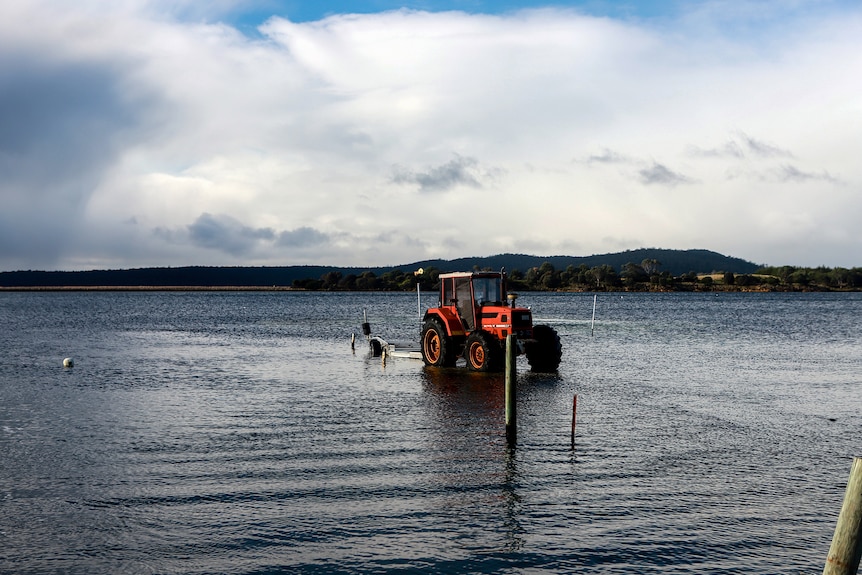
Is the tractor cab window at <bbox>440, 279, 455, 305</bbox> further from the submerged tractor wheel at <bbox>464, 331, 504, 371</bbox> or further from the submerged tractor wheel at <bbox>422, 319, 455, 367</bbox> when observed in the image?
the submerged tractor wheel at <bbox>464, 331, 504, 371</bbox>

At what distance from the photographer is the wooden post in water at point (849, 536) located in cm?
646

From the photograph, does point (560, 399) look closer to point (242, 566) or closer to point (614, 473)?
point (614, 473)

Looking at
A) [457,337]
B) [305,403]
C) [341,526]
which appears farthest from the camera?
[457,337]

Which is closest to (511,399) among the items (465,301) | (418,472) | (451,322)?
(418,472)

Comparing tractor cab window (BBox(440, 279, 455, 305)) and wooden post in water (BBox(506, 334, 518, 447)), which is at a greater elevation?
tractor cab window (BBox(440, 279, 455, 305))

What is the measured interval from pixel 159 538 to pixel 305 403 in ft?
32.3

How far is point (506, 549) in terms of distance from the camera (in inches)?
343

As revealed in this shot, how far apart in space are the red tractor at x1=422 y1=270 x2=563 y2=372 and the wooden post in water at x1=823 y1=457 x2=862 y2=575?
16892 mm

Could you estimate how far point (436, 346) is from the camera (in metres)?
26.5

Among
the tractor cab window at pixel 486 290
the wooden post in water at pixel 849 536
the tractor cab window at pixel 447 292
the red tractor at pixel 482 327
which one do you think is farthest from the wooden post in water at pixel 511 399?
the tractor cab window at pixel 447 292

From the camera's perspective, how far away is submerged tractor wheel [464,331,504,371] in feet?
77.8

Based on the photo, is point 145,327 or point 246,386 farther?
point 145,327

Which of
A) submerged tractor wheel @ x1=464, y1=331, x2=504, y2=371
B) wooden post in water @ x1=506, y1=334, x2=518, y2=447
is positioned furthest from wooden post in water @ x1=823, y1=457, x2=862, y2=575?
submerged tractor wheel @ x1=464, y1=331, x2=504, y2=371

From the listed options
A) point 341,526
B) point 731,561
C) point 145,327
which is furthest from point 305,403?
point 145,327
